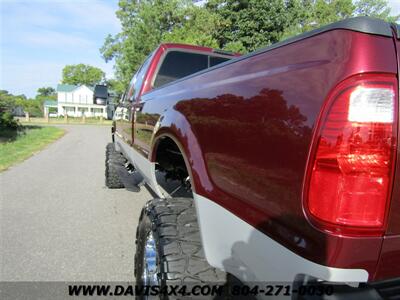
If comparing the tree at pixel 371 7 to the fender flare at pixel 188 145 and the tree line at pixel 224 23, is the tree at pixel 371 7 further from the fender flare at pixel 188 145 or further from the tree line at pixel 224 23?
the fender flare at pixel 188 145

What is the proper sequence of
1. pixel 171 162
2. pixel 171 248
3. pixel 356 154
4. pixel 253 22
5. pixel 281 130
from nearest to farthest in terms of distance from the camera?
pixel 356 154, pixel 281 130, pixel 171 248, pixel 171 162, pixel 253 22

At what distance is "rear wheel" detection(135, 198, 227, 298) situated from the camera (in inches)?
75.3

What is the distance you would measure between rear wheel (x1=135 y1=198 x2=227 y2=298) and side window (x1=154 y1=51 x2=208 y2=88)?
7.37 ft

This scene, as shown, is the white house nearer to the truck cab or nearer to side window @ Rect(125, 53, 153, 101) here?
side window @ Rect(125, 53, 153, 101)

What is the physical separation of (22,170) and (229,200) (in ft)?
26.1

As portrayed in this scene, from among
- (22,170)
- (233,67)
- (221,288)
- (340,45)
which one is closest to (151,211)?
(221,288)

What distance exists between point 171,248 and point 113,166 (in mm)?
3807

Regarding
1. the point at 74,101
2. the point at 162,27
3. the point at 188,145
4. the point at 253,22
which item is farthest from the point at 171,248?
the point at 74,101

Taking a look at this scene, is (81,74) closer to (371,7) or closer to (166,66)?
(371,7)

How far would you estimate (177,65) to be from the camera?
441 centimetres

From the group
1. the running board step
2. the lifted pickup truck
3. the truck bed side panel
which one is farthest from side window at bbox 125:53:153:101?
the lifted pickup truck

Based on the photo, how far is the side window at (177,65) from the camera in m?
4.33

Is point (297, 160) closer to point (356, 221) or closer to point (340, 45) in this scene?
point (356, 221)

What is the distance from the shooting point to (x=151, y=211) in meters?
2.33
